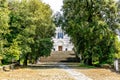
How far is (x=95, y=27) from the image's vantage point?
37719 mm

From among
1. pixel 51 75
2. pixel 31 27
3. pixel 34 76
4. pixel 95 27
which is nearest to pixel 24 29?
pixel 31 27

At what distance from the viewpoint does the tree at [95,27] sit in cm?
3769

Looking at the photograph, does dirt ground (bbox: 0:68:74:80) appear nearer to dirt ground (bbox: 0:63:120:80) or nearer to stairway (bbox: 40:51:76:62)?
dirt ground (bbox: 0:63:120:80)

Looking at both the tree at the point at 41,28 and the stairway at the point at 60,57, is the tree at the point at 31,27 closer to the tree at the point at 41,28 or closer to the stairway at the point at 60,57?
the tree at the point at 41,28

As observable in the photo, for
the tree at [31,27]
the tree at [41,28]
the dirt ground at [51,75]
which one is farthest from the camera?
the tree at [41,28]

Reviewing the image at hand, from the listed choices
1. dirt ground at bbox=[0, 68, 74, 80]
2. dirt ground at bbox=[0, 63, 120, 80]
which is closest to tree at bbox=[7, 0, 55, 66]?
dirt ground at bbox=[0, 63, 120, 80]

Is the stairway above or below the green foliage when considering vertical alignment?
below

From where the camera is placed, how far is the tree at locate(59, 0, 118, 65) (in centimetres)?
3769

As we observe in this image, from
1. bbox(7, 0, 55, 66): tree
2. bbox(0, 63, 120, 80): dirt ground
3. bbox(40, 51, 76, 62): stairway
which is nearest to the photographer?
bbox(0, 63, 120, 80): dirt ground

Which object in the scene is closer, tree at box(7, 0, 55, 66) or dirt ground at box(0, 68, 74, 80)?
dirt ground at box(0, 68, 74, 80)

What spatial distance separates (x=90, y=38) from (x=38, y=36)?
7239 millimetres

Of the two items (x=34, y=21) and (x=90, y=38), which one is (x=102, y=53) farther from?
(x=34, y=21)

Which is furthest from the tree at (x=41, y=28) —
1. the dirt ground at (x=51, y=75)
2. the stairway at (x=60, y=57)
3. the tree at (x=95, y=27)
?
the stairway at (x=60, y=57)

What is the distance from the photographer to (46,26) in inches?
1626
